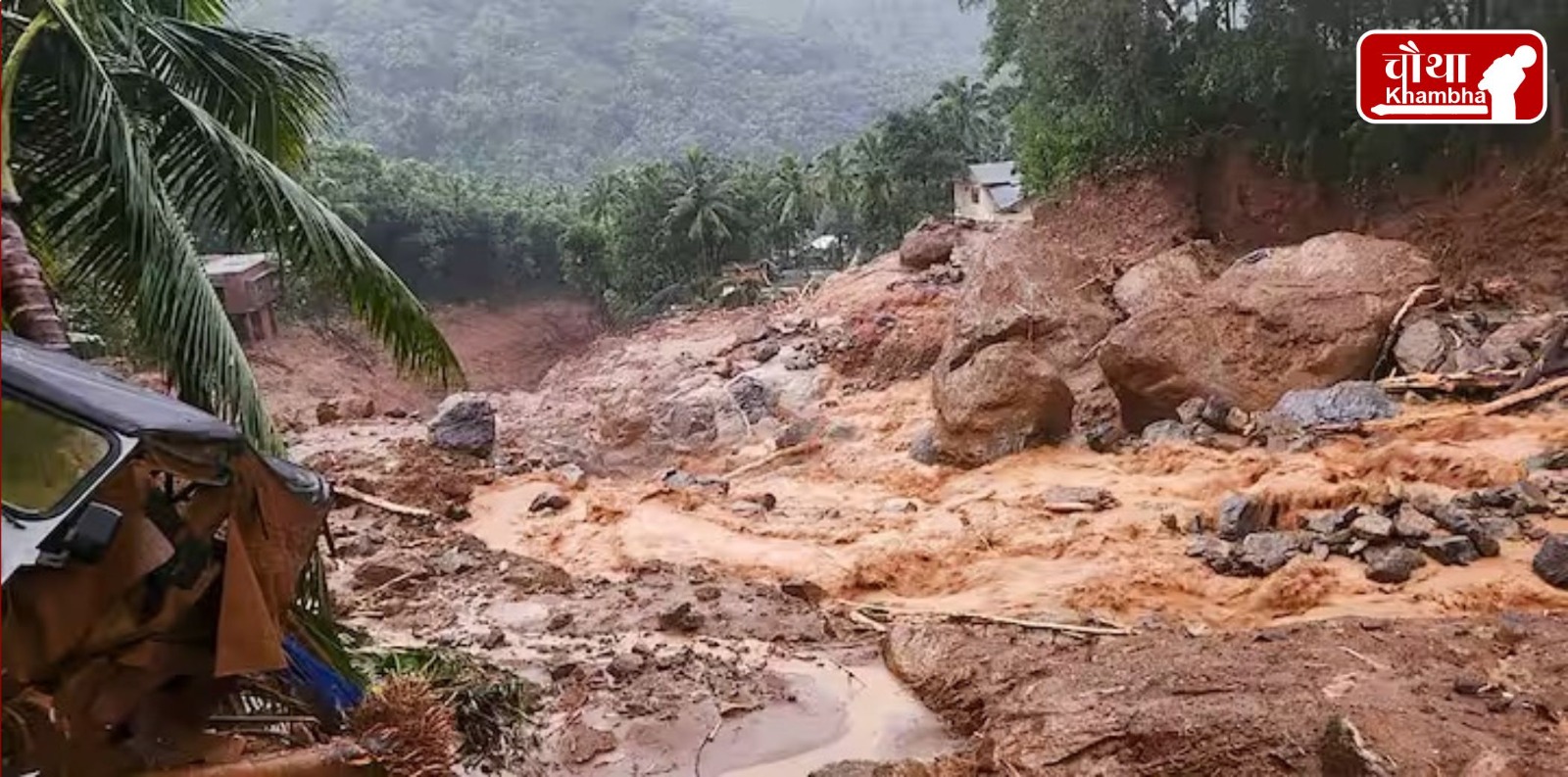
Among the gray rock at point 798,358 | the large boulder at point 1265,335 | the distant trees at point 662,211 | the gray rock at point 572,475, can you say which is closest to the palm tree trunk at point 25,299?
the gray rock at point 572,475

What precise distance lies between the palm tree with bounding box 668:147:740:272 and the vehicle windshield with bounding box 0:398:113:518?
3050cm

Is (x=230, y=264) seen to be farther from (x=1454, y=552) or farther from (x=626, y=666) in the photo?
(x=1454, y=552)

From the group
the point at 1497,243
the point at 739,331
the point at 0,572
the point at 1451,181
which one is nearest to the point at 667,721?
the point at 0,572

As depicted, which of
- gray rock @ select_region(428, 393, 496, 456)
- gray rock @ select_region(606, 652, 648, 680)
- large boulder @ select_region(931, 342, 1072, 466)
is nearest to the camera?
gray rock @ select_region(606, 652, 648, 680)

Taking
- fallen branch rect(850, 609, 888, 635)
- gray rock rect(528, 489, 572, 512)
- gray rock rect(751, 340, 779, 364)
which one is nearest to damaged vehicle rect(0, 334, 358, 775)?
fallen branch rect(850, 609, 888, 635)

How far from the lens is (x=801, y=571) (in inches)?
443

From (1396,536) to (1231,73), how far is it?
11.0 metres

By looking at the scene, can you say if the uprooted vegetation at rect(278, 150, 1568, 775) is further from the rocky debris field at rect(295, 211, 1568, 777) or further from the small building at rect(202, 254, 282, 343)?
the small building at rect(202, 254, 282, 343)

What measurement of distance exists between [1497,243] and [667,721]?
13.2 m

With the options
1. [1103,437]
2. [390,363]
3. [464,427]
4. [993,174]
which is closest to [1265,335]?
[1103,437]

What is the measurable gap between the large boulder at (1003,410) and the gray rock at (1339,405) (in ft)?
8.18

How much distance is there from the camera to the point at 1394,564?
869 cm

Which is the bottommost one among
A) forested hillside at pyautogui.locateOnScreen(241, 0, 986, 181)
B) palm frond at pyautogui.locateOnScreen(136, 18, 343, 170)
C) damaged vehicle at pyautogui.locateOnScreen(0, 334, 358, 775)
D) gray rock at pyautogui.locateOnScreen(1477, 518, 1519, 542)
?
gray rock at pyautogui.locateOnScreen(1477, 518, 1519, 542)

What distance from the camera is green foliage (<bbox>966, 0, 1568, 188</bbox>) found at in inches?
671
